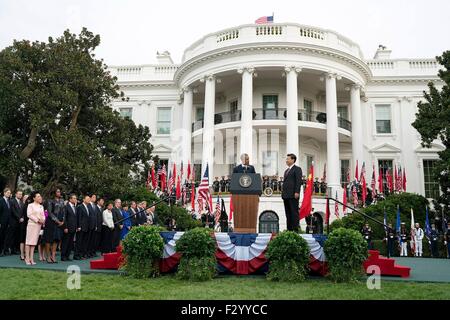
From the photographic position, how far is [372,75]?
94.4 feet

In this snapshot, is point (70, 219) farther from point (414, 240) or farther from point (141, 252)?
point (414, 240)

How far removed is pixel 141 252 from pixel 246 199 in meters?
2.65

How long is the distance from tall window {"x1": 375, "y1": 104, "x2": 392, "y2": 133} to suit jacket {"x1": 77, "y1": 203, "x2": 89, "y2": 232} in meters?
23.5

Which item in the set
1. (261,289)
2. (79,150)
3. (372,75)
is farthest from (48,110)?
(372,75)

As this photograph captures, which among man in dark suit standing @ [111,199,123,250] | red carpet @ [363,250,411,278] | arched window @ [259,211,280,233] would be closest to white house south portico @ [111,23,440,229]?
arched window @ [259,211,280,233]

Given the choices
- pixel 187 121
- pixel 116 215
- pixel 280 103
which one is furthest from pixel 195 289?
pixel 280 103

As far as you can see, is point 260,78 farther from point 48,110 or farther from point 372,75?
point 48,110

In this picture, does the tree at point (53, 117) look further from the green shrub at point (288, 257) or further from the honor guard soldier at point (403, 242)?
the honor guard soldier at point (403, 242)

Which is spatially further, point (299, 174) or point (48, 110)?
point (48, 110)

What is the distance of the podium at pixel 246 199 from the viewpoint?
909cm

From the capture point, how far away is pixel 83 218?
11281mm
